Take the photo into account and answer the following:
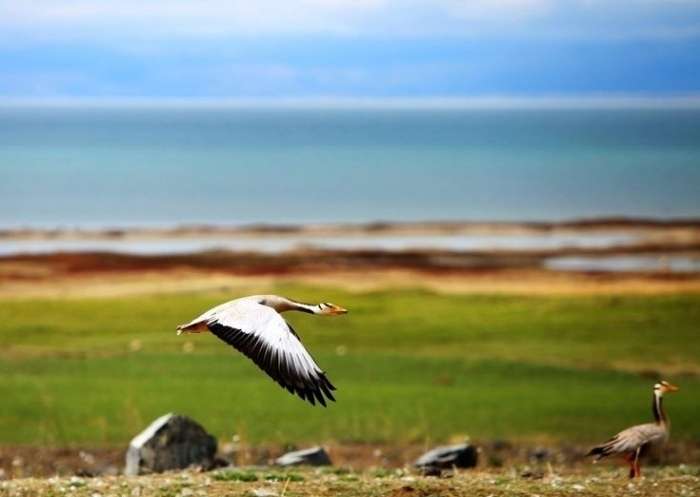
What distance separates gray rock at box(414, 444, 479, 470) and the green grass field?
11.9 feet

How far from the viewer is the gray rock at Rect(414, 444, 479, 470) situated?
16.1 metres

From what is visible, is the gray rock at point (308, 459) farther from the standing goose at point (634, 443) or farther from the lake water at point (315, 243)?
the lake water at point (315, 243)

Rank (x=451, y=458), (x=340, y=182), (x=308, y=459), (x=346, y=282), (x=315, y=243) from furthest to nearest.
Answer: (x=340, y=182)
(x=315, y=243)
(x=346, y=282)
(x=451, y=458)
(x=308, y=459)

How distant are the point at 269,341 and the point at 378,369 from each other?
44.9 feet

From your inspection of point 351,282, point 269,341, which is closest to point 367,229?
point 351,282

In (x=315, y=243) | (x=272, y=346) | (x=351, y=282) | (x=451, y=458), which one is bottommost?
(x=451, y=458)

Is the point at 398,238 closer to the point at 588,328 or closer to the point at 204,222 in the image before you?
the point at 204,222

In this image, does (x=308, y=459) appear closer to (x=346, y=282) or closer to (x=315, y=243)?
(x=346, y=282)

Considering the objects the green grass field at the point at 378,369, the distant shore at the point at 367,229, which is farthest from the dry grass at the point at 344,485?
the distant shore at the point at 367,229

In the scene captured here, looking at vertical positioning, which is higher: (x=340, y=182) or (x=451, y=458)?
(x=340, y=182)

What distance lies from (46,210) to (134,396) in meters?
46.4

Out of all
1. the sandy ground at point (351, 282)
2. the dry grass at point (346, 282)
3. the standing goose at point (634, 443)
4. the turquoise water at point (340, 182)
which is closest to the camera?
the standing goose at point (634, 443)

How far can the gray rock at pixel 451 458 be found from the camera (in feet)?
53.0

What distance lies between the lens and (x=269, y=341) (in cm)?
1150
